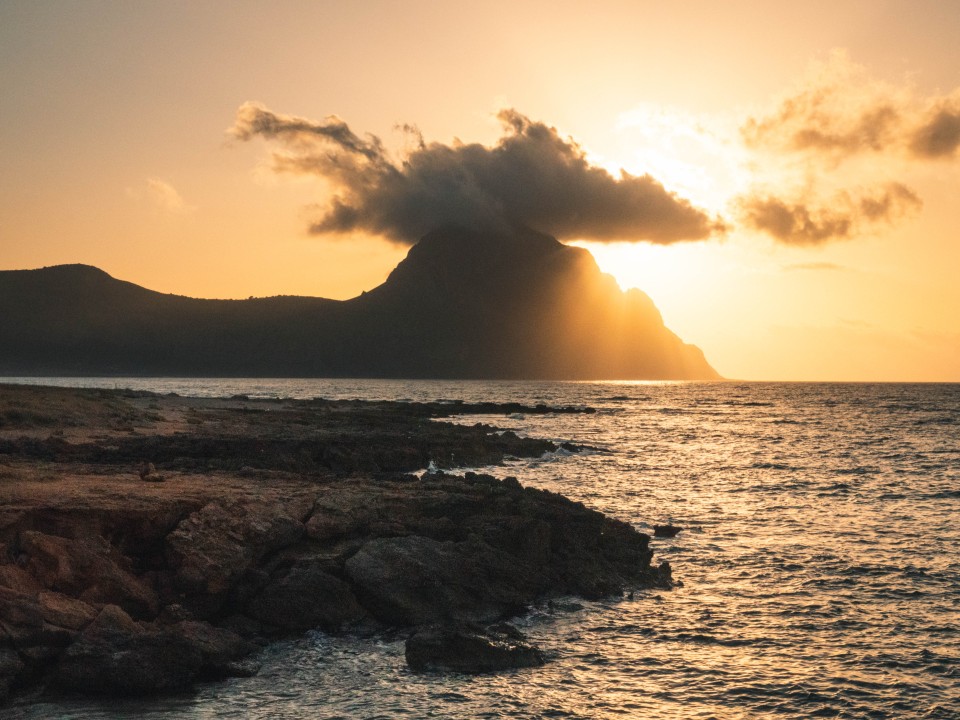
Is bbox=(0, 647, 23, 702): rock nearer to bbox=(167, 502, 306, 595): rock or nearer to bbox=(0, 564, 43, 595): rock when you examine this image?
bbox=(0, 564, 43, 595): rock

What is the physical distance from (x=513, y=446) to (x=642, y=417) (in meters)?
57.6

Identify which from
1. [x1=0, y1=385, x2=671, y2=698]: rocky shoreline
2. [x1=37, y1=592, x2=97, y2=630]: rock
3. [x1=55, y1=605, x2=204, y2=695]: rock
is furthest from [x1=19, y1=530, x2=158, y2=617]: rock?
[x1=55, y1=605, x2=204, y2=695]: rock

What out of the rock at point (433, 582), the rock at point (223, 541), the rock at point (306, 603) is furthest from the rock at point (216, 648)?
the rock at point (433, 582)

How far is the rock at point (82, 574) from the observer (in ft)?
48.0

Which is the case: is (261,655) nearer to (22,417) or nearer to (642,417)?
(22,417)

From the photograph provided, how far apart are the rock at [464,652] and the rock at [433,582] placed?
5.63 ft

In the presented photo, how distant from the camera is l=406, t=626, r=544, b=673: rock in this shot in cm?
1380

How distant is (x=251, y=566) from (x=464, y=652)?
5.57 metres

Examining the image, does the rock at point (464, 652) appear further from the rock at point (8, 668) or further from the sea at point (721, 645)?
the rock at point (8, 668)

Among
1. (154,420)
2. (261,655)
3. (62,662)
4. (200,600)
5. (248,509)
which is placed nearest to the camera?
(62,662)

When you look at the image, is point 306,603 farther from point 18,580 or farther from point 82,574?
point 18,580

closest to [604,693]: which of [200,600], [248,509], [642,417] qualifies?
[200,600]

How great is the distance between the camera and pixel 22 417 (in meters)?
39.5

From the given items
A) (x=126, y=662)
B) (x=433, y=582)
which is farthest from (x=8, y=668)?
(x=433, y=582)
